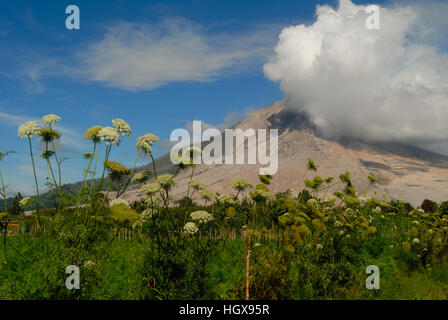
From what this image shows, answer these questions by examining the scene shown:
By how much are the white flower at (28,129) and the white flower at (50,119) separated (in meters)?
0.11

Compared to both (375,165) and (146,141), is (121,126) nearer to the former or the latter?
(146,141)

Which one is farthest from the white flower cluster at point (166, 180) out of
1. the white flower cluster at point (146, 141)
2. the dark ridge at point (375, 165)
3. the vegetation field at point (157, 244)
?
the dark ridge at point (375, 165)

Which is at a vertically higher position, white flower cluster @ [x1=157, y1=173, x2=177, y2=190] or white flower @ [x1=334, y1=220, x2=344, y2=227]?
white flower cluster @ [x1=157, y1=173, x2=177, y2=190]

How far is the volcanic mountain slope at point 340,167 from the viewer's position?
134 meters

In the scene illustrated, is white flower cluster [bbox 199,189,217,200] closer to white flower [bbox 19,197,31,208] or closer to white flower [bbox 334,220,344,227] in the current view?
white flower [bbox 19,197,31,208]

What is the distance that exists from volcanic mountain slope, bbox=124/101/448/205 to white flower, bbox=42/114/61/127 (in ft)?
397

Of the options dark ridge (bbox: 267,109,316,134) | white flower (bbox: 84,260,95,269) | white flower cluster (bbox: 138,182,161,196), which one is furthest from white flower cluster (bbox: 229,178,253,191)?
dark ridge (bbox: 267,109,316,134)

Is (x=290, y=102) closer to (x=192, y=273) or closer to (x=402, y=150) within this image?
(x=402, y=150)

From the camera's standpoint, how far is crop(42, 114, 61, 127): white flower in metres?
4.60

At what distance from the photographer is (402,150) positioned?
7392 inches

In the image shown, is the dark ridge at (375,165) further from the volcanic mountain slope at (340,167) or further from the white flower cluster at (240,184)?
the white flower cluster at (240,184)

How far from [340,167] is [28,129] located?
150 m
